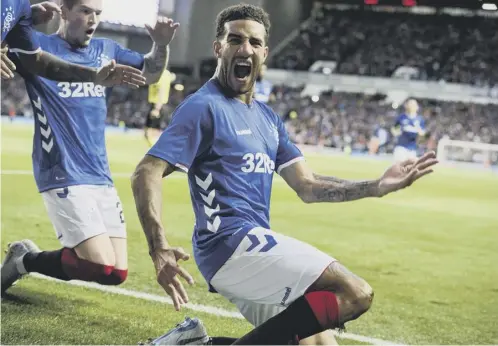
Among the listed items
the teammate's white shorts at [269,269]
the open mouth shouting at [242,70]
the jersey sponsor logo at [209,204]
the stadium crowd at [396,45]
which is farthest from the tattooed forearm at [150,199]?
the stadium crowd at [396,45]

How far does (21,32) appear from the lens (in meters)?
3.90

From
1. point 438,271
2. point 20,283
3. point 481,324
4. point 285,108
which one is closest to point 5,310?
point 20,283

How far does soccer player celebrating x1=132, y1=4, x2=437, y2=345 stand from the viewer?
259 cm

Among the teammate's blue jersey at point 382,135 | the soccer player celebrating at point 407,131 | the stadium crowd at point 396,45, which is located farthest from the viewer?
the stadium crowd at point 396,45

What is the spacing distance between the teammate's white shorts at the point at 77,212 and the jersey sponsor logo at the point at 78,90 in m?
0.56

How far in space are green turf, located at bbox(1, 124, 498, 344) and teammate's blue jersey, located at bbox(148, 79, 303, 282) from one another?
1262 mm

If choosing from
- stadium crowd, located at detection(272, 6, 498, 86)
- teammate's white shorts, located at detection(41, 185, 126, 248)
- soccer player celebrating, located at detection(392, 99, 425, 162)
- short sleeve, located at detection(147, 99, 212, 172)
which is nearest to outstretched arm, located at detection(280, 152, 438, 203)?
short sleeve, located at detection(147, 99, 212, 172)

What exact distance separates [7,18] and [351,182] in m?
2.01

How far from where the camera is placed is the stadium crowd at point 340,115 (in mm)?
30797

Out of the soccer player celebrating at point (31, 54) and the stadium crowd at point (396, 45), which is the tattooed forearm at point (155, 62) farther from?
the stadium crowd at point (396, 45)

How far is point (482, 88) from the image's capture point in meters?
31.1

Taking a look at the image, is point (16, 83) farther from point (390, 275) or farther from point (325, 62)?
point (390, 275)

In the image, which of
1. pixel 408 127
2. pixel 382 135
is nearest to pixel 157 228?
pixel 408 127

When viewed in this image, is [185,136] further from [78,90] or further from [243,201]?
[78,90]
